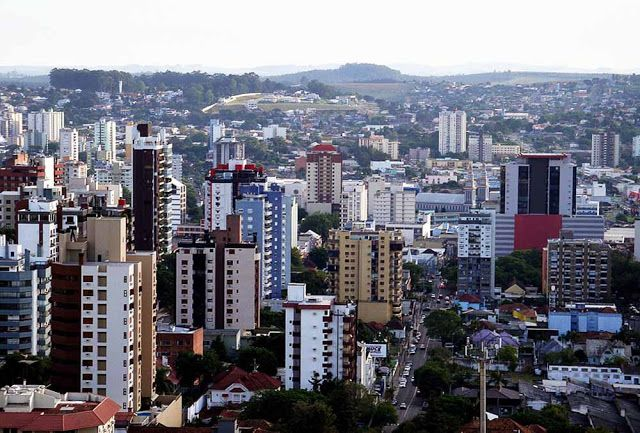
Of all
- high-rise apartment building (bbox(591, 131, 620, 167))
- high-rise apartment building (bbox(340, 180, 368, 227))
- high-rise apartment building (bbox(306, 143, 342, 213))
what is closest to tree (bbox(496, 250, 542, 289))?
high-rise apartment building (bbox(340, 180, 368, 227))

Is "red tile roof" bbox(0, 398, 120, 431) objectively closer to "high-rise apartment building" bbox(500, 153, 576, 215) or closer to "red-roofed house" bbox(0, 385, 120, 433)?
"red-roofed house" bbox(0, 385, 120, 433)

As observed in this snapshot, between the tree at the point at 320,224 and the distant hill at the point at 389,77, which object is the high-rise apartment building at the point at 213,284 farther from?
the distant hill at the point at 389,77

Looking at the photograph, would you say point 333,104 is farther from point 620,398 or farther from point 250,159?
point 620,398

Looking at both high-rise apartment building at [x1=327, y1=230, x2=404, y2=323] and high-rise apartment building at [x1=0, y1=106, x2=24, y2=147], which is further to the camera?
high-rise apartment building at [x1=0, y1=106, x2=24, y2=147]

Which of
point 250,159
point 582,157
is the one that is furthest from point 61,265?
point 582,157

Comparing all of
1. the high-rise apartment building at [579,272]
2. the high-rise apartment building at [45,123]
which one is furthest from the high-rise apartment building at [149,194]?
the high-rise apartment building at [45,123]

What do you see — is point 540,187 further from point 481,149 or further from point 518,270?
point 481,149
